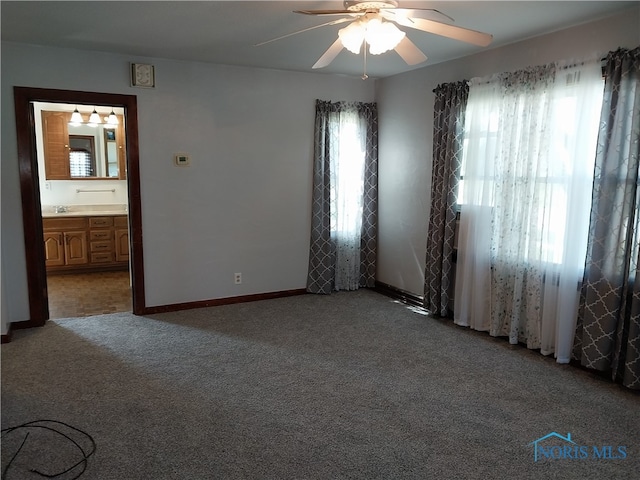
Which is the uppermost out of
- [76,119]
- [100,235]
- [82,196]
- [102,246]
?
[76,119]

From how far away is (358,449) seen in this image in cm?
236

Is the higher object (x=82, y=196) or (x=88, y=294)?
(x=82, y=196)

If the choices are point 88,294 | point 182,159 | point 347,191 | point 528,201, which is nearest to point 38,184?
point 182,159

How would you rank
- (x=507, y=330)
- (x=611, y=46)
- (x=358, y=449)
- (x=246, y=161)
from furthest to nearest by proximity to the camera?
(x=246, y=161)
(x=507, y=330)
(x=611, y=46)
(x=358, y=449)

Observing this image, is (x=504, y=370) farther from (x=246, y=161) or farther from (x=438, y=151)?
(x=246, y=161)

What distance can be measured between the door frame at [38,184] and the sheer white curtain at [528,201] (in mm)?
2947

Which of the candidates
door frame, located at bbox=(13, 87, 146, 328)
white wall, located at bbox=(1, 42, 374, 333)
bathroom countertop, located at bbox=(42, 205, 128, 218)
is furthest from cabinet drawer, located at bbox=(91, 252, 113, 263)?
white wall, located at bbox=(1, 42, 374, 333)

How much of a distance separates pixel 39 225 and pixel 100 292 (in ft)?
4.94

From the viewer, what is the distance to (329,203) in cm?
507

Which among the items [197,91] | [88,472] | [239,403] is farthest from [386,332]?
[197,91]

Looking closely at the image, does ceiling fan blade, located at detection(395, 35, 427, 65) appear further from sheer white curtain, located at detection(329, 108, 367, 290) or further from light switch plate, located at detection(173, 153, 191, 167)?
light switch plate, located at detection(173, 153, 191, 167)

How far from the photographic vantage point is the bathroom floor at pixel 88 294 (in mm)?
4695

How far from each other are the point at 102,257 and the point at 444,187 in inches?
181

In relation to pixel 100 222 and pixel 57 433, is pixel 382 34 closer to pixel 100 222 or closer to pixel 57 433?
pixel 57 433
